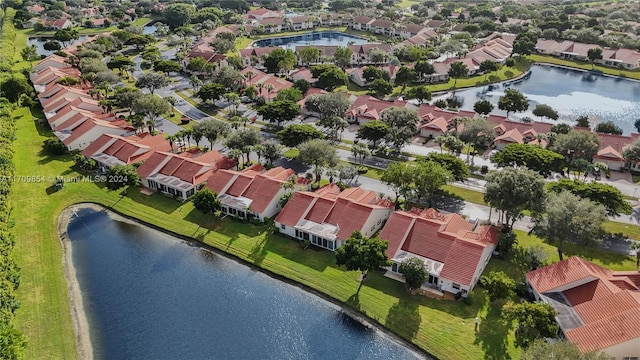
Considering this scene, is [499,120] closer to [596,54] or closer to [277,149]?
[277,149]

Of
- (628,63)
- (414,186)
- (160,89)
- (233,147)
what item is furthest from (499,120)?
(160,89)

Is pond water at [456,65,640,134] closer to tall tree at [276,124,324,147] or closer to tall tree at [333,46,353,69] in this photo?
tall tree at [333,46,353,69]

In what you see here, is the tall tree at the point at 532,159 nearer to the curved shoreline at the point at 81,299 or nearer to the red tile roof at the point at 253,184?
the red tile roof at the point at 253,184

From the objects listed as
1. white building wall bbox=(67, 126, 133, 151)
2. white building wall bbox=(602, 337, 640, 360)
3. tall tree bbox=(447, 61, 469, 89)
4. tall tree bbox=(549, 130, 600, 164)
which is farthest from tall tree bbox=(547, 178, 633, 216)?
white building wall bbox=(67, 126, 133, 151)

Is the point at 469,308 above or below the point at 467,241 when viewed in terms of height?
below

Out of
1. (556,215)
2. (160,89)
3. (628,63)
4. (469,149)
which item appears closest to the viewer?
(556,215)

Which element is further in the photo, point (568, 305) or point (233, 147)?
point (233, 147)

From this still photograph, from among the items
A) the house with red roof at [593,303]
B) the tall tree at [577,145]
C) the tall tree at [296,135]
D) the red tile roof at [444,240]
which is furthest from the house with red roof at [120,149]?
the tall tree at [577,145]
